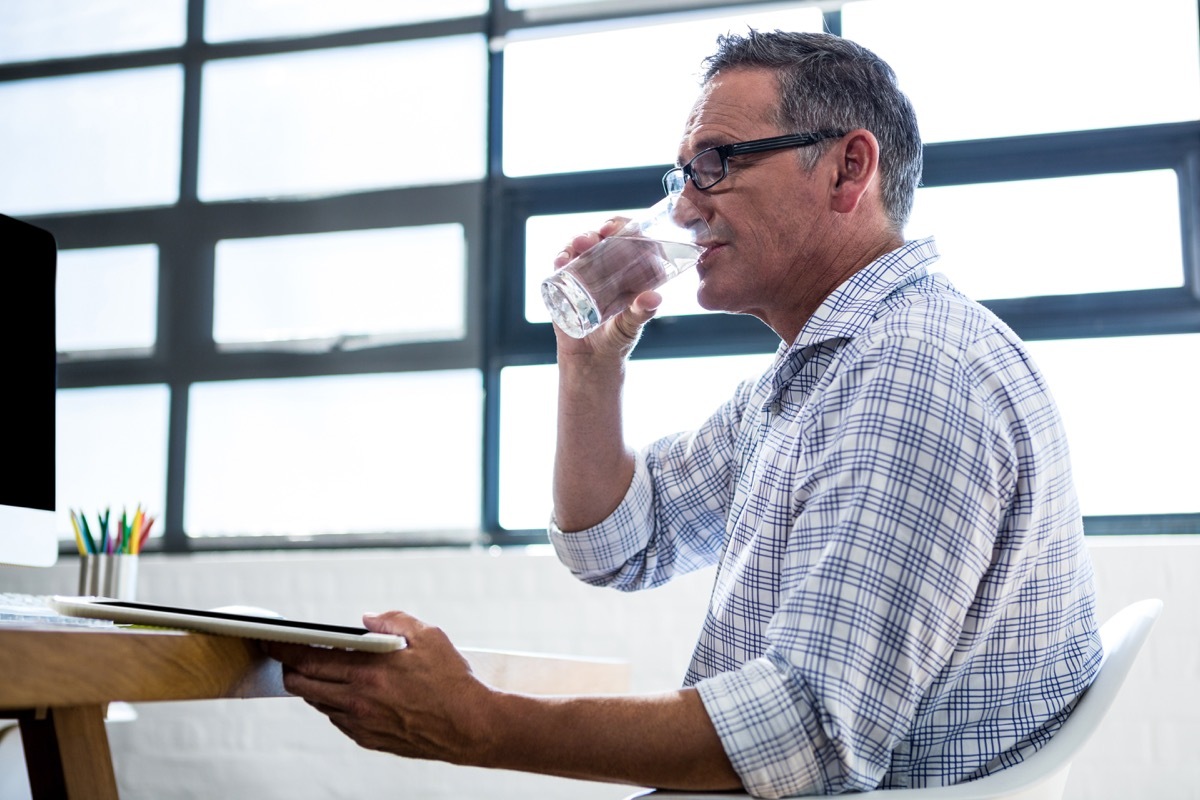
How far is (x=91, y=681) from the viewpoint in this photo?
2.23ft

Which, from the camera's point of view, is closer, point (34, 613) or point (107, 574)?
point (34, 613)

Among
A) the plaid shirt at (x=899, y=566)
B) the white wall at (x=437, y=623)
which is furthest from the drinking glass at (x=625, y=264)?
the white wall at (x=437, y=623)

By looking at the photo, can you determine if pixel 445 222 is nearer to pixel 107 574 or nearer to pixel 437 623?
pixel 437 623

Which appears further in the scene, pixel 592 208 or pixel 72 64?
pixel 72 64

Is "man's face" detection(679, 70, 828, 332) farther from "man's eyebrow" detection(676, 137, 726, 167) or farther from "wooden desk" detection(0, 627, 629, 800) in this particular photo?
"wooden desk" detection(0, 627, 629, 800)

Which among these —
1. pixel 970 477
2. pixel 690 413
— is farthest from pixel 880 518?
pixel 690 413

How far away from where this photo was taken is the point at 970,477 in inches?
33.7

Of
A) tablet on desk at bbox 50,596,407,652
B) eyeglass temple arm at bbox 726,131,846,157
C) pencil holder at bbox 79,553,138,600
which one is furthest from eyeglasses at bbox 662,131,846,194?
pencil holder at bbox 79,553,138,600

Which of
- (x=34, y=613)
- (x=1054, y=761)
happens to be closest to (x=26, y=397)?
(x=34, y=613)

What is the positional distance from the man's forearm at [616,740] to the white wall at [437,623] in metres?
1.47

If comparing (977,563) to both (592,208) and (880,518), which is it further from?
(592,208)

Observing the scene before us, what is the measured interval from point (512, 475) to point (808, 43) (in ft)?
5.22

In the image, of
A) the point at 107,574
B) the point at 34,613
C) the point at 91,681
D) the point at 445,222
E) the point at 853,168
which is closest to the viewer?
the point at 91,681

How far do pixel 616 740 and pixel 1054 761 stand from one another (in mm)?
326
